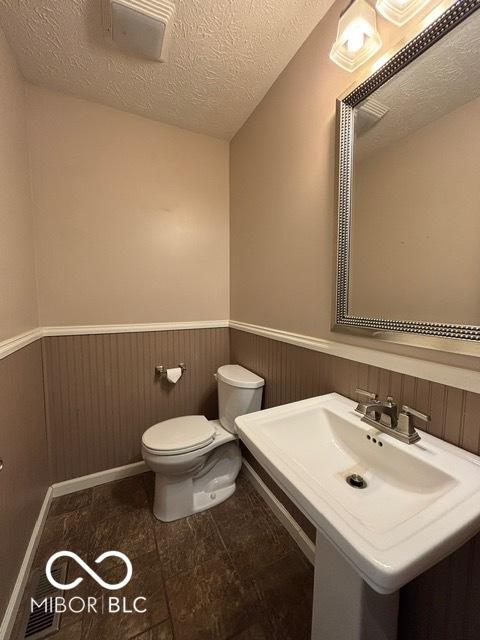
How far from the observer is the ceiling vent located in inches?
38.9

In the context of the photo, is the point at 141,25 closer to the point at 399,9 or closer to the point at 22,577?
the point at 399,9

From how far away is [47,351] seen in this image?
5.02ft

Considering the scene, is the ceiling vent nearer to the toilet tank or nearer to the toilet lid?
the toilet tank

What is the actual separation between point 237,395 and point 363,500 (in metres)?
0.95

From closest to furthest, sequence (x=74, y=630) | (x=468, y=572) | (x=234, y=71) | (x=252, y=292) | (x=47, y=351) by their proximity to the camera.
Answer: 1. (x=468, y=572)
2. (x=74, y=630)
3. (x=234, y=71)
4. (x=47, y=351)
5. (x=252, y=292)

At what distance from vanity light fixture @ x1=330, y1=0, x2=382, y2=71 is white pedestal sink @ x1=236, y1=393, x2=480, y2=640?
126 cm

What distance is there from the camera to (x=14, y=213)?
1182 mm

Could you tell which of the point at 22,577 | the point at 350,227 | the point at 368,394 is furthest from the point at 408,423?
the point at 22,577

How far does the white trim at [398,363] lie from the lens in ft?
2.27

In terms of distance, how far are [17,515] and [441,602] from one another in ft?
5.18

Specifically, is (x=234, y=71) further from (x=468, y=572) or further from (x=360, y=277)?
(x=468, y=572)

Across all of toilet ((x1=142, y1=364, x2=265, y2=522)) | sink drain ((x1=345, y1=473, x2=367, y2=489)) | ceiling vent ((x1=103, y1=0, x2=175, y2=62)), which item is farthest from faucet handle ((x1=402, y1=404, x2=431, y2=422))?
ceiling vent ((x1=103, y1=0, x2=175, y2=62))

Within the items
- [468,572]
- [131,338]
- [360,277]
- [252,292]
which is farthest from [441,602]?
[131,338]

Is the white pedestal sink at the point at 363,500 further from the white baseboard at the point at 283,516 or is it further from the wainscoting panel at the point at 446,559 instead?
the white baseboard at the point at 283,516
